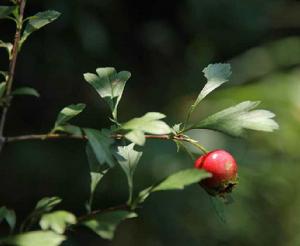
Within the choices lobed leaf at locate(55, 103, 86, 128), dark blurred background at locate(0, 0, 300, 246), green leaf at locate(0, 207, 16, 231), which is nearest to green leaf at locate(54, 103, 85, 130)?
lobed leaf at locate(55, 103, 86, 128)

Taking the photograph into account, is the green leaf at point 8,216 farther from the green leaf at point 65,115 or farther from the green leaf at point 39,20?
the green leaf at point 39,20

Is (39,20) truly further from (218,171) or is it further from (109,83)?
(218,171)

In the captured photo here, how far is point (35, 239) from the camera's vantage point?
659mm

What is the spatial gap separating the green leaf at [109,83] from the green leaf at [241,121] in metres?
0.13

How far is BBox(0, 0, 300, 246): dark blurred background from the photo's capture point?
262 cm

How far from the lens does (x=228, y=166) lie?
83 cm

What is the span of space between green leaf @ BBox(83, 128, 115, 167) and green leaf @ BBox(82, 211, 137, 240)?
60mm

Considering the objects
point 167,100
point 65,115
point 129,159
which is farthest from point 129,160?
point 167,100

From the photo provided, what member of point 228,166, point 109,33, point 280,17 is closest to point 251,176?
point 109,33

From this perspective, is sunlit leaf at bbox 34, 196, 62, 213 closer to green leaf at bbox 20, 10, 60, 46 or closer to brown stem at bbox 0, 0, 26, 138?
brown stem at bbox 0, 0, 26, 138

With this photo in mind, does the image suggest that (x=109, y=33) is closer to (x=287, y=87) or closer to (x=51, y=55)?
(x=51, y=55)

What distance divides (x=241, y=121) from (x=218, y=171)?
0.07 metres

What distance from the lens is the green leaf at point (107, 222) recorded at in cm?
66

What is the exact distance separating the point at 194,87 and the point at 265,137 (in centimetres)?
63
